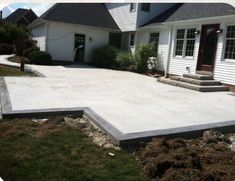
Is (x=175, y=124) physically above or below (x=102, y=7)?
below

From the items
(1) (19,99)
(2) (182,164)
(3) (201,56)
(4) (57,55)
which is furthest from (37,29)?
(2) (182,164)

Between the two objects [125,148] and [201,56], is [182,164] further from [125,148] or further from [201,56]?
[201,56]

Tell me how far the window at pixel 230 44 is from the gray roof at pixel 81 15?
1157 cm

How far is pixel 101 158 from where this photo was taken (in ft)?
13.7

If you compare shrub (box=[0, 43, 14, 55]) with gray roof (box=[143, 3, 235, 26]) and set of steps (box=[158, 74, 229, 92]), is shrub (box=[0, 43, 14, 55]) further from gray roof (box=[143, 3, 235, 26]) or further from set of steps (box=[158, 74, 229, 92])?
set of steps (box=[158, 74, 229, 92])

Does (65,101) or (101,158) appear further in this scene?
(65,101)

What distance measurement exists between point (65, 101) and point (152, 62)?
10.9 m

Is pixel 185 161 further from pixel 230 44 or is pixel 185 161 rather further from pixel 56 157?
pixel 230 44

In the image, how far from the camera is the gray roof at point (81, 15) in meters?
21.0

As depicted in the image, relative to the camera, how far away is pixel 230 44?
12.1m

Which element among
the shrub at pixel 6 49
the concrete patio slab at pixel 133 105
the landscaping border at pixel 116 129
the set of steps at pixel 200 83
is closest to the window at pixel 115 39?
the shrub at pixel 6 49

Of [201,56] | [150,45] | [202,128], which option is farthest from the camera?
[150,45]

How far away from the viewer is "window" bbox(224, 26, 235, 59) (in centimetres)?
1200

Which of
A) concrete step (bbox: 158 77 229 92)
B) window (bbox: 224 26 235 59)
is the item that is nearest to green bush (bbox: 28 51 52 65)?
concrete step (bbox: 158 77 229 92)
